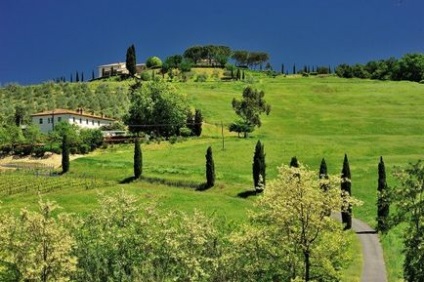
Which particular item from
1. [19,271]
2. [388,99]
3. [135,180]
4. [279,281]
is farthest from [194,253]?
[388,99]

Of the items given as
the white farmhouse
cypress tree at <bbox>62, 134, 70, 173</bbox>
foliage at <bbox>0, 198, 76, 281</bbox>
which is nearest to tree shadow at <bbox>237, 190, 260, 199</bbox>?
cypress tree at <bbox>62, 134, 70, 173</bbox>

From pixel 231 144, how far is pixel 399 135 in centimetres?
3835

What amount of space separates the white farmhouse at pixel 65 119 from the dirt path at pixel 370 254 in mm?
78051

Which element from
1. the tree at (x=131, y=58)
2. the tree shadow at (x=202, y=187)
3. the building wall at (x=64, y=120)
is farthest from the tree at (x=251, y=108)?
the tree at (x=131, y=58)

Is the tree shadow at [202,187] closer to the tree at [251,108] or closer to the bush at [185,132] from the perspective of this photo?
the bush at [185,132]

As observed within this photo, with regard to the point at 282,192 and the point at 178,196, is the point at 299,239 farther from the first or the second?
the point at 178,196

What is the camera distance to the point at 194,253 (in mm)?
42688

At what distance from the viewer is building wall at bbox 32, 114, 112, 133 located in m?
138

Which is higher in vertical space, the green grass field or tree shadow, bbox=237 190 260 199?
the green grass field

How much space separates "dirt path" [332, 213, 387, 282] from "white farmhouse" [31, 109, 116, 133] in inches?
3073

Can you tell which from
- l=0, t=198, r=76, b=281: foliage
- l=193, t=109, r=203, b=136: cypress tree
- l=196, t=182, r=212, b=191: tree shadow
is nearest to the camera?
l=0, t=198, r=76, b=281: foliage

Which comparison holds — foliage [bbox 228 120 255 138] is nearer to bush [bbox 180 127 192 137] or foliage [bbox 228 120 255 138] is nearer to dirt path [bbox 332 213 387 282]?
bush [bbox 180 127 192 137]

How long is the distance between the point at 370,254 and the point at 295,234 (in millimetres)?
23123

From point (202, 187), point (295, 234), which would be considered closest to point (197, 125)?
point (202, 187)
